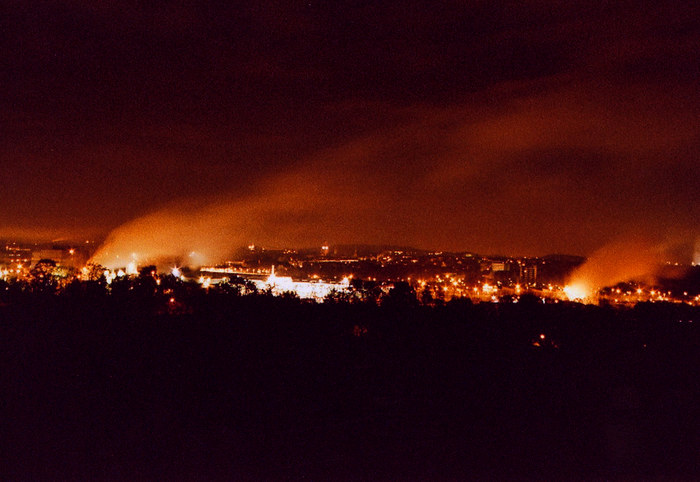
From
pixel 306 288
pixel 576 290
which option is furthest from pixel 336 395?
pixel 576 290

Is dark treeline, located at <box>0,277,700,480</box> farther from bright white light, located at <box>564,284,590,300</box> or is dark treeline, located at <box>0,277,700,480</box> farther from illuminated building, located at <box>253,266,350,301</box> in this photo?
bright white light, located at <box>564,284,590,300</box>

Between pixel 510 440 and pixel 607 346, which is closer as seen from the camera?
pixel 510 440

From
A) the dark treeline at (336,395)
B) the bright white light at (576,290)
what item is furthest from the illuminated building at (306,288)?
the bright white light at (576,290)

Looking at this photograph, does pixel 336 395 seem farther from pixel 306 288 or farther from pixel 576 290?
pixel 576 290

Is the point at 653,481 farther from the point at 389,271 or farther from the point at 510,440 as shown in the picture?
the point at 389,271

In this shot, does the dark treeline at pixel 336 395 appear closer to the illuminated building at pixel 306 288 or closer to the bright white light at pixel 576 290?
the illuminated building at pixel 306 288

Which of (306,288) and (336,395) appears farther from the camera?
(306,288)

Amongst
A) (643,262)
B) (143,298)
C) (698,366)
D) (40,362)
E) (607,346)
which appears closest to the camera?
(40,362)

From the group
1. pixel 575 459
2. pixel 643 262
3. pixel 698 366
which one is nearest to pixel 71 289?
pixel 575 459
